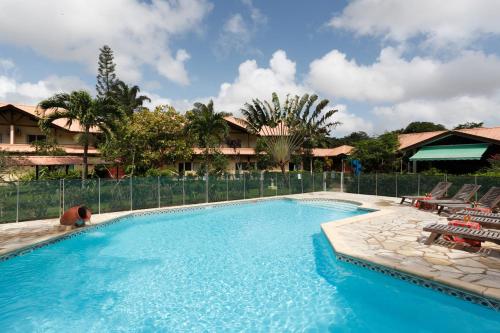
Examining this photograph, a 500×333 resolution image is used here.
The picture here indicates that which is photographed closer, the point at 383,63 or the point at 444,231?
the point at 444,231

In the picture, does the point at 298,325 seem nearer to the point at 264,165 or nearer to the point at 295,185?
the point at 295,185

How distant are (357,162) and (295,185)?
648 cm

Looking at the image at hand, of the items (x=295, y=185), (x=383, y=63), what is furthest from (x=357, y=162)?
(x=383, y=63)

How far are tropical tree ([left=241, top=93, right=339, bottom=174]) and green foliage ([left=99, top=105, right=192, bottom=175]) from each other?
7.01m

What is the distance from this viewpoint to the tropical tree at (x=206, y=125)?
22078 millimetres

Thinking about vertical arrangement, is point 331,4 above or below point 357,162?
above

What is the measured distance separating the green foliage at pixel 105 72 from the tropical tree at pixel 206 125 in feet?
96.1

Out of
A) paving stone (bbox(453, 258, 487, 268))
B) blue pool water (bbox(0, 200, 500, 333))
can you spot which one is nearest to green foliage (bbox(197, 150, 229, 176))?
blue pool water (bbox(0, 200, 500, 333))

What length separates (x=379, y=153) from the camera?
25.8 m

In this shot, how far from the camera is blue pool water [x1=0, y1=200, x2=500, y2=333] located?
18.1 feet

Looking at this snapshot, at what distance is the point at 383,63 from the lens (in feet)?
60.0

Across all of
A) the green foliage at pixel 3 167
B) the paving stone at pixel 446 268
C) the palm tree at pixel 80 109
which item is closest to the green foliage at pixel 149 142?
the palm tree at pixel 80 109

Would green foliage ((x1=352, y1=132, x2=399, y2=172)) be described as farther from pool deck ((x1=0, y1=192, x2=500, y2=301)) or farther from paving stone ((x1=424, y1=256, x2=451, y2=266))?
paving stone ((x1=424, y1=256, x2=451, y2=266))

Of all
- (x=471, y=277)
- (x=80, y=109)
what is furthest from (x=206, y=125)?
(x=471, y=277)
